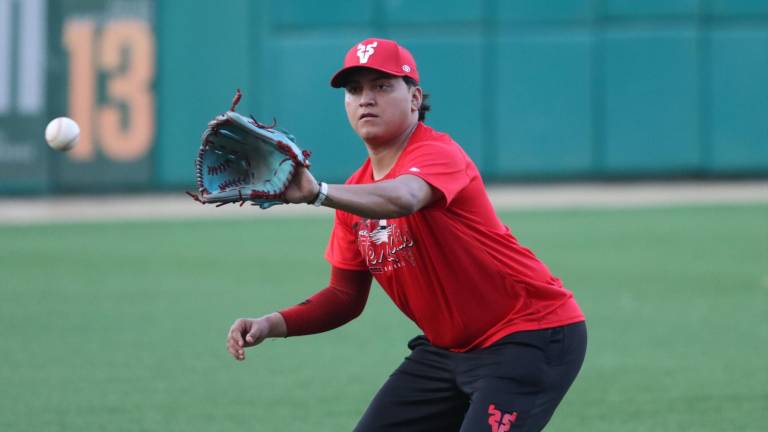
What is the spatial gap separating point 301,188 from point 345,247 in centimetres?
105

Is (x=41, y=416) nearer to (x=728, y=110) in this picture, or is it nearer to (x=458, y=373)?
(x=458, y=373)

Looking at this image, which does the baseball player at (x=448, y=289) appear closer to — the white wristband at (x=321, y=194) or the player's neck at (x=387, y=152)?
the player's neck at (x=387, y=152)

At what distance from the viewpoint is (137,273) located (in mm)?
10984

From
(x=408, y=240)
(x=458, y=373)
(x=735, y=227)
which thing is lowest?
(x=735, y=227)

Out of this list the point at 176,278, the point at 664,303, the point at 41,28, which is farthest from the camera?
the point at 41,28

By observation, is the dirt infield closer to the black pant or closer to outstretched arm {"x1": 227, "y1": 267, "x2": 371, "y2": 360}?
outstretched arm {"x1": 227, "y1": 267, "x2": 371, "y2": 360}

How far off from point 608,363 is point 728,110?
1119 cm

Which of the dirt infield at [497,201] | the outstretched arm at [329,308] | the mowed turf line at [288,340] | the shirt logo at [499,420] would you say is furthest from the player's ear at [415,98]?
the dirt infield at [497,201]

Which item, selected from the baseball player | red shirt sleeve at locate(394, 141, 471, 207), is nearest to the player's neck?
the baseball player

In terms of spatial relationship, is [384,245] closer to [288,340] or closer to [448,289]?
[448,289]

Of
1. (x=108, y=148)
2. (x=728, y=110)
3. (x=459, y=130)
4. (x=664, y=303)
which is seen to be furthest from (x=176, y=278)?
(x=728, y=110)

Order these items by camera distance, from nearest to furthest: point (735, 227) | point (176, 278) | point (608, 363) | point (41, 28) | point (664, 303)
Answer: point (608, 363), point (664, 303), point (176, 278), point (735, 227), point (41, 28)

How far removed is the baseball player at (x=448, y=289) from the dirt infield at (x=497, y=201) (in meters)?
10.8

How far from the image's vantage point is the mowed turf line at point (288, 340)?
250 inches
